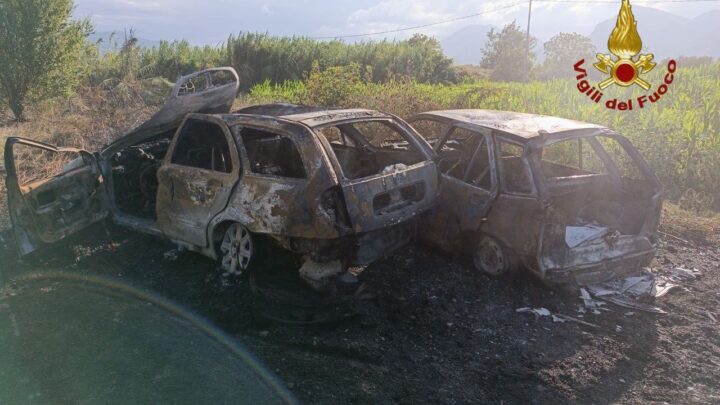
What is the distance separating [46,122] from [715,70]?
23168 millimetres

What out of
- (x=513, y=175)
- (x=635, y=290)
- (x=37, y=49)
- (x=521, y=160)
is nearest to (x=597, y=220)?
(x=635, y=290)

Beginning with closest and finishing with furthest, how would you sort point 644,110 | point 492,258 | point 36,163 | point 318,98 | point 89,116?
point 492,258, point 36,163, point 644,110, point 318,98, point 89,116

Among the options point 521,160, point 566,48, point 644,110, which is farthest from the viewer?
point 566,48

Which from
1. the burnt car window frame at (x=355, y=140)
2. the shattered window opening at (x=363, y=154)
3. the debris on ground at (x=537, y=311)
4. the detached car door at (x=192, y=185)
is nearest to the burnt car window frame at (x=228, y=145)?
the detached car door at (x=192, y=185)

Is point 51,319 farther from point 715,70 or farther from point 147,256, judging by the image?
point 715,70

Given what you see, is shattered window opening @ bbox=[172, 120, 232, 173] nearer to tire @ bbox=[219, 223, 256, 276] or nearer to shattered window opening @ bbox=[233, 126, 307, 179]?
shattered window opening @ bbox=[233, 126, 307, 179]

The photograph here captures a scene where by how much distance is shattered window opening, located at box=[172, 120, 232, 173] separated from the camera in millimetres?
5526

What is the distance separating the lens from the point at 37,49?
12.5 metres

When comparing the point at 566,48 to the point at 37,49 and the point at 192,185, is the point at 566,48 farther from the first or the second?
the point at 192,185

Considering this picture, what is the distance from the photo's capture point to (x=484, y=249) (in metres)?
5.37

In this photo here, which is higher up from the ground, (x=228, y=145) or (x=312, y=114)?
(x=312, y=114)

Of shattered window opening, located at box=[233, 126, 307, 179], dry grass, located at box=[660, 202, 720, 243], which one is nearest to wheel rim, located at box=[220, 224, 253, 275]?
shattered window opening, located at box=[233, 126, 307, 179]

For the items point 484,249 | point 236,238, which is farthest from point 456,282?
point 236,238

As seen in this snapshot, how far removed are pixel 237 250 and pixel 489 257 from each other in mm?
2522
